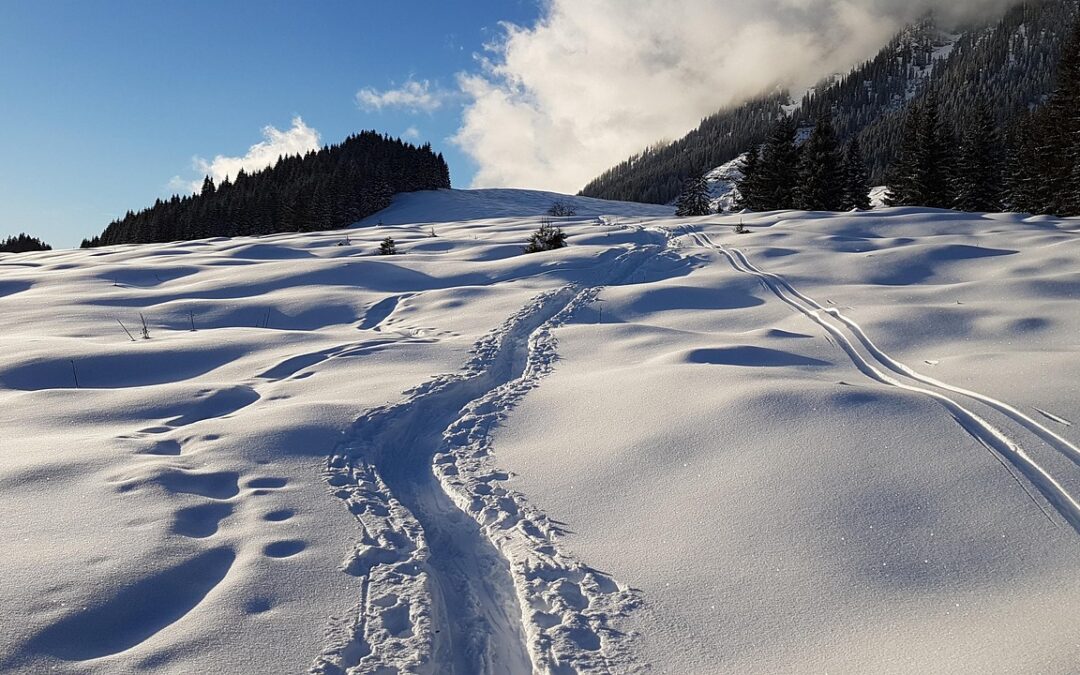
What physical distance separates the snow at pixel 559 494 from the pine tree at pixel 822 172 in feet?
73.4

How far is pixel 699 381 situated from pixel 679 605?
2753mm

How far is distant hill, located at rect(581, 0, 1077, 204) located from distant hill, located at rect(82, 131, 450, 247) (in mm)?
63994

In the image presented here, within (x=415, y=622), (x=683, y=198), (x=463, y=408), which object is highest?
(x=683, y=198)

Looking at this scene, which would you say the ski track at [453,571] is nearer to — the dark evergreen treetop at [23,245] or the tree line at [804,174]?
the tree line at [804,174]

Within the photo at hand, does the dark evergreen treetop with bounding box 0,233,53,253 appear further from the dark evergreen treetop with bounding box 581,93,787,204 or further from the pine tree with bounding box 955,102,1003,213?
the dark evergreen treetop with bounding box 581,93,787,204

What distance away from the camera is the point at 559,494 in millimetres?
3893

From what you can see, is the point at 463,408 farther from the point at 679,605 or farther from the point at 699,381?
the point at 679,605

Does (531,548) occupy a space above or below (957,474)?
below

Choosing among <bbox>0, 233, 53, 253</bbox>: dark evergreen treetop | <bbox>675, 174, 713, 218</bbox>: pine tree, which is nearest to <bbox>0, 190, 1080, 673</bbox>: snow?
<bbox>675, 174, 713, 218</bbox>: pine tree

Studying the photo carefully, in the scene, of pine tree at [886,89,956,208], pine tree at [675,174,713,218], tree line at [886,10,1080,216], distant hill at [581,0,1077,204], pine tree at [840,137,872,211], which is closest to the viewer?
tree line at [886,10,1080,216]

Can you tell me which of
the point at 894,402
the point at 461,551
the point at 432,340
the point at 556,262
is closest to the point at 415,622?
the point at 461,551

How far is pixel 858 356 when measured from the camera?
6168 mm

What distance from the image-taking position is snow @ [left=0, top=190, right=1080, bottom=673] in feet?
8.13

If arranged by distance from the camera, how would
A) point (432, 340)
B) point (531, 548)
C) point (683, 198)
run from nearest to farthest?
point (531, 548)
point (432, 340)
point (683, 198)
